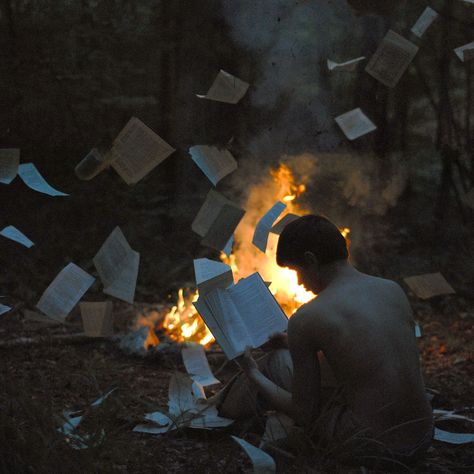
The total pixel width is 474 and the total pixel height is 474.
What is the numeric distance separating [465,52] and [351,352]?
3107mm

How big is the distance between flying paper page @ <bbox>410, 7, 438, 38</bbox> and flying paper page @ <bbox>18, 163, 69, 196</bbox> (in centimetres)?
241

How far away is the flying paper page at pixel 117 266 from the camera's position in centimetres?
466

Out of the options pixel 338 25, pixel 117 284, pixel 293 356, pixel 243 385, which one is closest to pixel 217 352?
pixel 117 284

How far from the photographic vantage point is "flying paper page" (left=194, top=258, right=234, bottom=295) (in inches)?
146

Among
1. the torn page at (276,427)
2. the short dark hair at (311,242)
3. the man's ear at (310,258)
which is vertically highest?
the short dark hair at (311,242)

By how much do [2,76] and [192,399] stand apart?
2562 mm

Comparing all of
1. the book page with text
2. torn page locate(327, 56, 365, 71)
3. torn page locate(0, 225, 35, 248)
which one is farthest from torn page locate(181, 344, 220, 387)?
torn page locate(327, 56, 365, 71)

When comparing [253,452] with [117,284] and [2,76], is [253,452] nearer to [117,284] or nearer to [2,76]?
[117,284]

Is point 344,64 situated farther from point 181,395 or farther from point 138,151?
point 181,395

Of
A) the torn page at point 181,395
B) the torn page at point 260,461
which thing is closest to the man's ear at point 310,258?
the torn page at point 260,461

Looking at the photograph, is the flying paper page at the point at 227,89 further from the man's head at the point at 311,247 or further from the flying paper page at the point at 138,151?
the man's head at the point at 311,247

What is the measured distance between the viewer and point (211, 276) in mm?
3791

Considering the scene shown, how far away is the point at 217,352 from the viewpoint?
4.79 m

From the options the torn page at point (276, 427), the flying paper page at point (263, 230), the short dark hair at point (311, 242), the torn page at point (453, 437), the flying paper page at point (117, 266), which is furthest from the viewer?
the flying paper page at point (117, 266)
